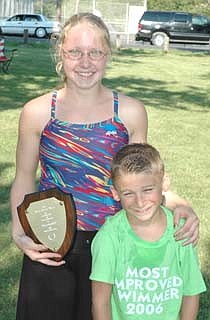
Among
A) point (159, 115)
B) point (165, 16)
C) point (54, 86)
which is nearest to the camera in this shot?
point (159, 115)

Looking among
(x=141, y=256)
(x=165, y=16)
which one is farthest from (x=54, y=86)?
(x=165, y=16)

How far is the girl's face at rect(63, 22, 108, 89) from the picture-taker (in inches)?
85.9

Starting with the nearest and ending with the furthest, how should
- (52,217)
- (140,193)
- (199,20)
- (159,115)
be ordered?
(140,193), (52,217), (159,115), (199,20)

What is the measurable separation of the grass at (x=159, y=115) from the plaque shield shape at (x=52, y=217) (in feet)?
3.44

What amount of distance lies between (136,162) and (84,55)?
48 centimetres

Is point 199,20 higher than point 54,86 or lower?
higher

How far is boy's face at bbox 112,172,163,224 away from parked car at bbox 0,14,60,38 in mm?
30186

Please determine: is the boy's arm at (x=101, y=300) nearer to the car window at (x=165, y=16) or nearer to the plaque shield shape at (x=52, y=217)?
the plaque shield shape at (x=52, y=217)

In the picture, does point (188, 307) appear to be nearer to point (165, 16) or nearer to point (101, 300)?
point (101, 300)

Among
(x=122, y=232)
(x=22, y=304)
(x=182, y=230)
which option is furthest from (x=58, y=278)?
(x=182, y=230)

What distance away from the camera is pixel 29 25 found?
1247 inches

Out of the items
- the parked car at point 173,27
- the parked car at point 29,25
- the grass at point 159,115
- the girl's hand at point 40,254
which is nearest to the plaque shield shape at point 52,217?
the girl's hand at point 40,254

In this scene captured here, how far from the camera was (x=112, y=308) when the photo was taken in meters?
2.12

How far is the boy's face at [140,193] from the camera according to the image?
1.95 meters
